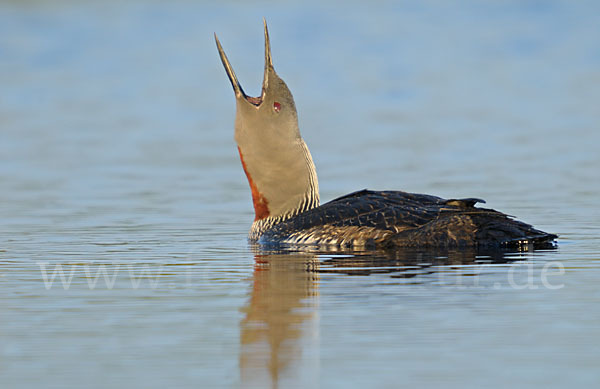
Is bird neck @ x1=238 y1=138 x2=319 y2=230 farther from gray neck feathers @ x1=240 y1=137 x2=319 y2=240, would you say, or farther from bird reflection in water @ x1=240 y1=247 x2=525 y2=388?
bird reflection in water @ x1=240 y1=247 x2=525 y2=388

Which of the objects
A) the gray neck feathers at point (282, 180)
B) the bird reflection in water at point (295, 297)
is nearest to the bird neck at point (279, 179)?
the gray neck feathers at point (282, 180)

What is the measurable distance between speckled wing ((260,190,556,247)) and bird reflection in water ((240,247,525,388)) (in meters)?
0.16

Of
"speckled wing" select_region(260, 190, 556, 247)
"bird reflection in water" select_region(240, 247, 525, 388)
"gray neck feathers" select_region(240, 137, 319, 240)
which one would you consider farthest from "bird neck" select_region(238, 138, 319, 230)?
"bird reflection in water" select_region(240, 247, 525, 388)

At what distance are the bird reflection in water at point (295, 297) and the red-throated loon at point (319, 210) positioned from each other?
19 cm

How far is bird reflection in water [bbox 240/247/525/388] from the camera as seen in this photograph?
544 cm

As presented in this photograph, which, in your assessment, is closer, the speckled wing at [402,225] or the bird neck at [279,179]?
the speckled wing at [402,225]

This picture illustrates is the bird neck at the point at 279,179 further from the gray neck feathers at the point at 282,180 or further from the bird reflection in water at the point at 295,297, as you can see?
the bird reflection in water at the point at 295,297

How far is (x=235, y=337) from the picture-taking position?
19.8ft

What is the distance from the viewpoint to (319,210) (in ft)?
31.7

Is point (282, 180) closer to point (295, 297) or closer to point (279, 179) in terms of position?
point (279, 179)

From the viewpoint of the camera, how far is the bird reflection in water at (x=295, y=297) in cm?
544

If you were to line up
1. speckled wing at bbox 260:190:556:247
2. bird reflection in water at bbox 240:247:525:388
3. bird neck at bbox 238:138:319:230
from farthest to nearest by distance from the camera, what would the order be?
bird neck at bbox 238:138:319:230
speckled wing at bbox 260:190:556:247
bird reflection in water at bbox 240:247:525:388

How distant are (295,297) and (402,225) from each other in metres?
2.21

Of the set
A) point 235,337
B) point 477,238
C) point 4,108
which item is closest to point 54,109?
point 4,108
